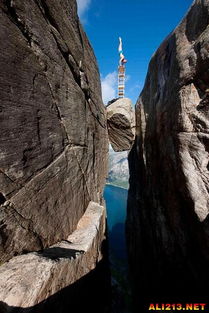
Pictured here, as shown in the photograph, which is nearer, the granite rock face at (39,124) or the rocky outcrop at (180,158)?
the granite rock face at (39,124)

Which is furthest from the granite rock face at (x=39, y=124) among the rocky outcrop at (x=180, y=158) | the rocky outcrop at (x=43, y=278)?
the rocky outcrop at (x=180, y=158)

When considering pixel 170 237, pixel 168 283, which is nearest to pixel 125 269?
pixel 168 283

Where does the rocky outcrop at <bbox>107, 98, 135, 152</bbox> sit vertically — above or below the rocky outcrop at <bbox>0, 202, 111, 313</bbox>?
above

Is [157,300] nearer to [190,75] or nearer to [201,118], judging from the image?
[201,118]

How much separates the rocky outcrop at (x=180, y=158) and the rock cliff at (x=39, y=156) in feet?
13.6

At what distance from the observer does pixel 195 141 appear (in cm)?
604

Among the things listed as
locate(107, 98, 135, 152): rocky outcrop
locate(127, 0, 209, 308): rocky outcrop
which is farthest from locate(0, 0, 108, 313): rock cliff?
locate(107, 98, 135, 152): rocky outcrop

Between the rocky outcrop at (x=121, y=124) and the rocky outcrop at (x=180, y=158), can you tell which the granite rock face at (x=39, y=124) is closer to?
the rocky outcrop at (x=180, y=158)

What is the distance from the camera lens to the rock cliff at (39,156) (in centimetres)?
277

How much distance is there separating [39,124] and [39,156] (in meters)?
0.73

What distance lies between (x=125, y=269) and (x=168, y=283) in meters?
15.2

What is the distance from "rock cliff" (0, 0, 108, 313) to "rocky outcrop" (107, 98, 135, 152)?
21.0 ft

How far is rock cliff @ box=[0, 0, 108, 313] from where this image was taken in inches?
109

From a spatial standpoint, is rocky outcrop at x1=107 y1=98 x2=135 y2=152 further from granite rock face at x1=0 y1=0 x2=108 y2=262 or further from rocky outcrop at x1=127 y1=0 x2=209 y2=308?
granite rock face at x1=0 y1=0 x2=108 y2=262
